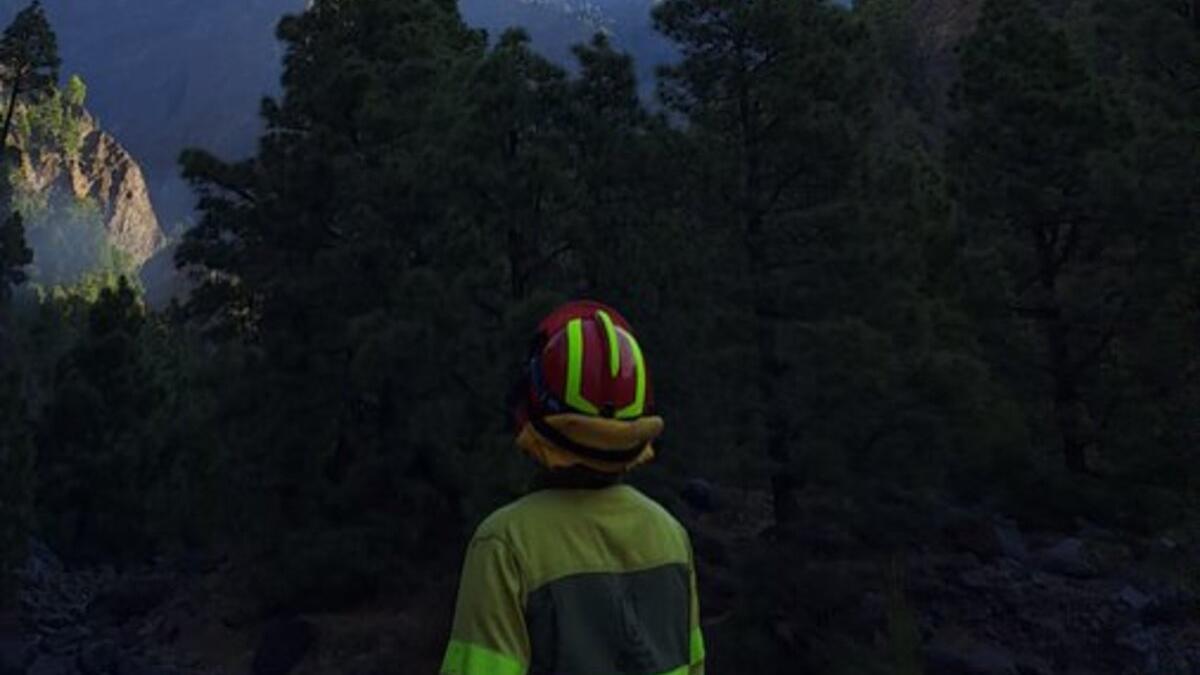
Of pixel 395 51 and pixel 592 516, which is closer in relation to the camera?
pixel 592 516

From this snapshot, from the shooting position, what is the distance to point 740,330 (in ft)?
52.5

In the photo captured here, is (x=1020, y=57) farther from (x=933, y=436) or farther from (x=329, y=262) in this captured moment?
(x=329, y=262)

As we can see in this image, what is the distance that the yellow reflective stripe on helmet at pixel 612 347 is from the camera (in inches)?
99.9

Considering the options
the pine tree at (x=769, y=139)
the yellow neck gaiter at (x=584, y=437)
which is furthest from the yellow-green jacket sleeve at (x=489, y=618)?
the pine tree at (x=769, y=139)

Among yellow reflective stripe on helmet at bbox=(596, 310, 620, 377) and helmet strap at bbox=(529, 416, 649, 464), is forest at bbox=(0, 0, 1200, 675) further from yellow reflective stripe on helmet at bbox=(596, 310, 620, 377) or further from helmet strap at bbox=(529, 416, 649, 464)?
yellow reflective stripe on helmet at bbox=(596, 310, 620, 377)

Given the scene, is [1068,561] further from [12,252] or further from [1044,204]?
[12,252]

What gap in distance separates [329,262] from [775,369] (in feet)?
27.2

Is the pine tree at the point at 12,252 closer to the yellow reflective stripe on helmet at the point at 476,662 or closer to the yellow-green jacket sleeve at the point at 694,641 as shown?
the yellow-green jacket sleeve at the point at 694,641

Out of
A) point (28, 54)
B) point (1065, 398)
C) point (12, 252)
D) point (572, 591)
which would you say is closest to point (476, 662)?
point (572, 591)

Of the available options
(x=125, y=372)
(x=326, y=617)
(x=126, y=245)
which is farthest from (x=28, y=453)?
(x=126, y=245)

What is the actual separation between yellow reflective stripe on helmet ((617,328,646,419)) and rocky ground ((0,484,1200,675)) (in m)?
9.46

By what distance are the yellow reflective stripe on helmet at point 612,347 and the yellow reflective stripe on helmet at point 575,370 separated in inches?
2.4

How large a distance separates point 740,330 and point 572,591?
1373 cm

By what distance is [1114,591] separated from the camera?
57.4 feet
